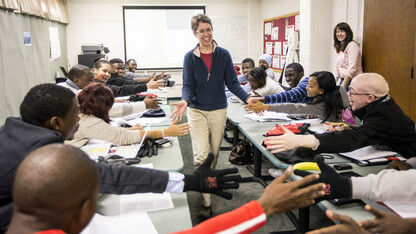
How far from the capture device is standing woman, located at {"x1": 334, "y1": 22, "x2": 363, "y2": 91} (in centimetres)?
425

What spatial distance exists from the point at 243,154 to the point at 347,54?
77.1 inches

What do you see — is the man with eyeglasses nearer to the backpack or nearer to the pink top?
the backpack

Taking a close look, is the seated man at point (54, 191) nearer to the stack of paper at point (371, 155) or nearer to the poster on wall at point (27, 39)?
the stack of paper at point (371, 155)

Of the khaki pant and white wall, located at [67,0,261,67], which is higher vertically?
white wall, located at [67,0,261,67]

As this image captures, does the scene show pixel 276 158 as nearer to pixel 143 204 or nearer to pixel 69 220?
pixel 143 204

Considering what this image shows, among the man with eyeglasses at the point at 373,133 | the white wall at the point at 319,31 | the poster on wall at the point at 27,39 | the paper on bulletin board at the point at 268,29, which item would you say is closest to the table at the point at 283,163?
the man with eyeglasses at the point at 373,133

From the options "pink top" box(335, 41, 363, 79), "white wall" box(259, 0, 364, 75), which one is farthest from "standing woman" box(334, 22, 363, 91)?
"white wall" box(259, 0, 364, 75)

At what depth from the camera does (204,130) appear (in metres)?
2.79

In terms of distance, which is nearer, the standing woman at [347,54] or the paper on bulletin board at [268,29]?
the standing woman at [347,54]

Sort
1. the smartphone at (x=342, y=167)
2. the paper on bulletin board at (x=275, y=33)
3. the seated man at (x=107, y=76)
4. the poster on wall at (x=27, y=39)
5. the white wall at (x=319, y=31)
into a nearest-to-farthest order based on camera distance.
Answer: the smartphone at (x=342, y=167) < the seated man at (x=107, y=76) < the poster on wall at (x=27, y=39) < the white wall at (x=319, y=31) < the paper on bulletin board at (x=275, y=33)

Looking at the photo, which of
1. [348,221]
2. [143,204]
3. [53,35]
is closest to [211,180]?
[143,204]

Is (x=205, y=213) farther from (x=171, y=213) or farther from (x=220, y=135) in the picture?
(x=171, y=213)

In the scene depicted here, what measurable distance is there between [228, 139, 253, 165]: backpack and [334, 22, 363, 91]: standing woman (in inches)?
60.2

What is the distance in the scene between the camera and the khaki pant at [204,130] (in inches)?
108
